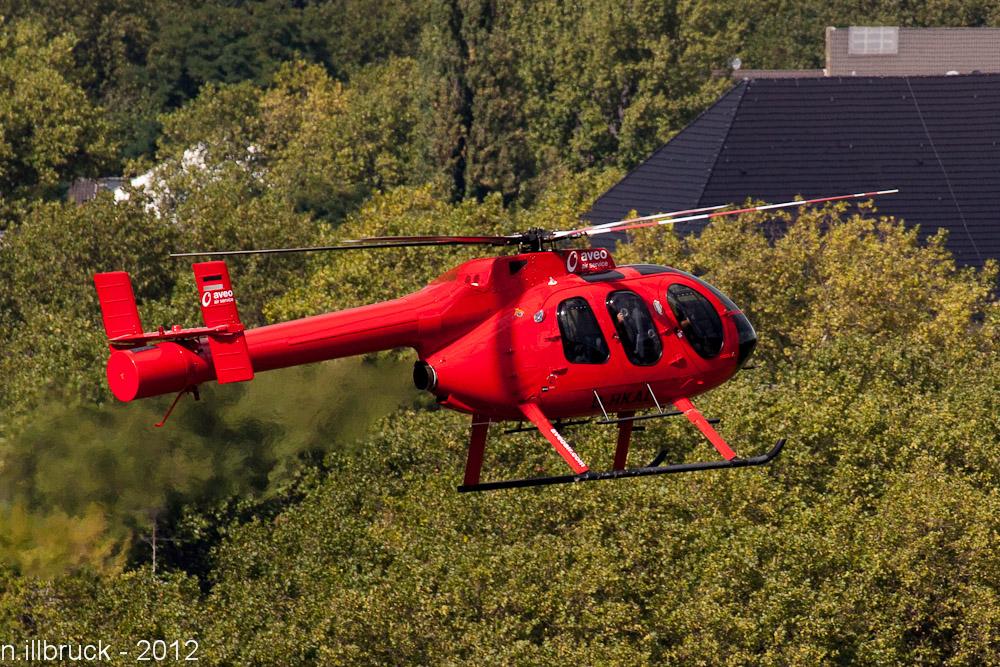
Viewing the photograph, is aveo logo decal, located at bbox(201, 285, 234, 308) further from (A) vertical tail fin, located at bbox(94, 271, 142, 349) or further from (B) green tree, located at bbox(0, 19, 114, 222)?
(B) green tree, located at bbox(0, 19, 114, 222)

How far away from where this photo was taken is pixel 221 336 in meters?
22.8

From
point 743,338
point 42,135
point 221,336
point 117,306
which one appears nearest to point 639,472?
point 743,338

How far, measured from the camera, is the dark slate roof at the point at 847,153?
220 feet

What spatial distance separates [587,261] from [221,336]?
18.9 feet

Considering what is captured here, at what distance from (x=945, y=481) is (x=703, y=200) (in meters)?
25.9

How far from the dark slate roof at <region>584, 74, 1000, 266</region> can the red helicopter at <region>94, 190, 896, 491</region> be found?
134ft

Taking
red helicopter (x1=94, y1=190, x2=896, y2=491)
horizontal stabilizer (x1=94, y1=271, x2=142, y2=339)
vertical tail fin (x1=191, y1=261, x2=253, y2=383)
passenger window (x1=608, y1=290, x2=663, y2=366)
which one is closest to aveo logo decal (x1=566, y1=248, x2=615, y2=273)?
red helicopter (x1=94, y1=190, x2=896, y2=491)

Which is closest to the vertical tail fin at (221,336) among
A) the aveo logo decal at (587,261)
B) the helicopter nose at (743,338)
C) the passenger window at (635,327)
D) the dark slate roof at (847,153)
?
the aveo logo decal at (587,261)

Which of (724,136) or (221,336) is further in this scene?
(724,136)

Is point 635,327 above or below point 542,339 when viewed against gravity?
below

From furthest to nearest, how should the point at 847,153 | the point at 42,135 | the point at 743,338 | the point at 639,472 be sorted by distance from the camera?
the point at 42,135
the point at 847,153
the point at 743,338
the point at 639,472

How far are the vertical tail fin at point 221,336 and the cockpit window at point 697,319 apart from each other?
648 centimetres

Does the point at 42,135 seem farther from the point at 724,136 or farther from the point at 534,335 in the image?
the point at 534,335

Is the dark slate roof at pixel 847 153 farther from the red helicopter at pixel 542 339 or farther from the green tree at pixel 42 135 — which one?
the green tree at pixel 42 135
